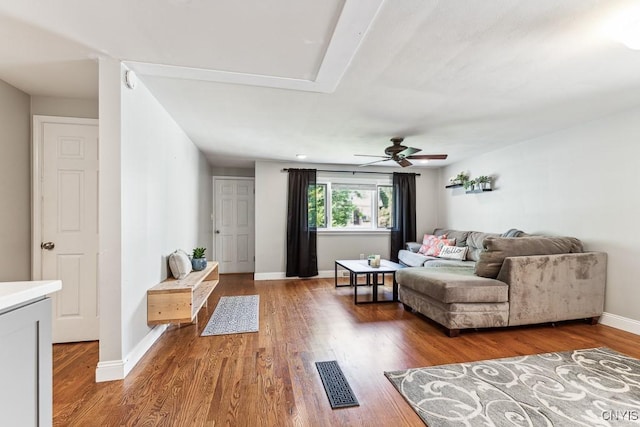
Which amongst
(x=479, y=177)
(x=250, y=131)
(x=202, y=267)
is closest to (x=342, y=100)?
(x=250, y=131)

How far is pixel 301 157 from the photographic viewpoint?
4.99 m

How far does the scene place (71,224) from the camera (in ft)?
8.25

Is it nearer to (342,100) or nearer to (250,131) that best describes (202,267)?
(250,131)

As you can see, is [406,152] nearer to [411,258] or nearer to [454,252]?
[454,252]

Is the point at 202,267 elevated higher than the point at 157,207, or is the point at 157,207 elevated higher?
the point at 157,207

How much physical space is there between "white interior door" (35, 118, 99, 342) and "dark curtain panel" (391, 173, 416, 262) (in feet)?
15.7

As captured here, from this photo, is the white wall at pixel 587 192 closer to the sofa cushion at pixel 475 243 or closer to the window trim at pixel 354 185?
the sofa cushion at pixel 475 243

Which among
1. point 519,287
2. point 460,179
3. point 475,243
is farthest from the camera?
point 460,179

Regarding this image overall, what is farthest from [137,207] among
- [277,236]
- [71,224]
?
[277,236]

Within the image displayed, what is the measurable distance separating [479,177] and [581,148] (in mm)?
1566

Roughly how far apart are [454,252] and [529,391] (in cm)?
295

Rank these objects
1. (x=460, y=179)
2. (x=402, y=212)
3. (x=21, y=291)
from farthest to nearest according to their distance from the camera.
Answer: (x=402, y=212)
(x=460, y=179)
(x=21, y=291)

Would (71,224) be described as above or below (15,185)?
below

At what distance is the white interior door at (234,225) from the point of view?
5910mm
